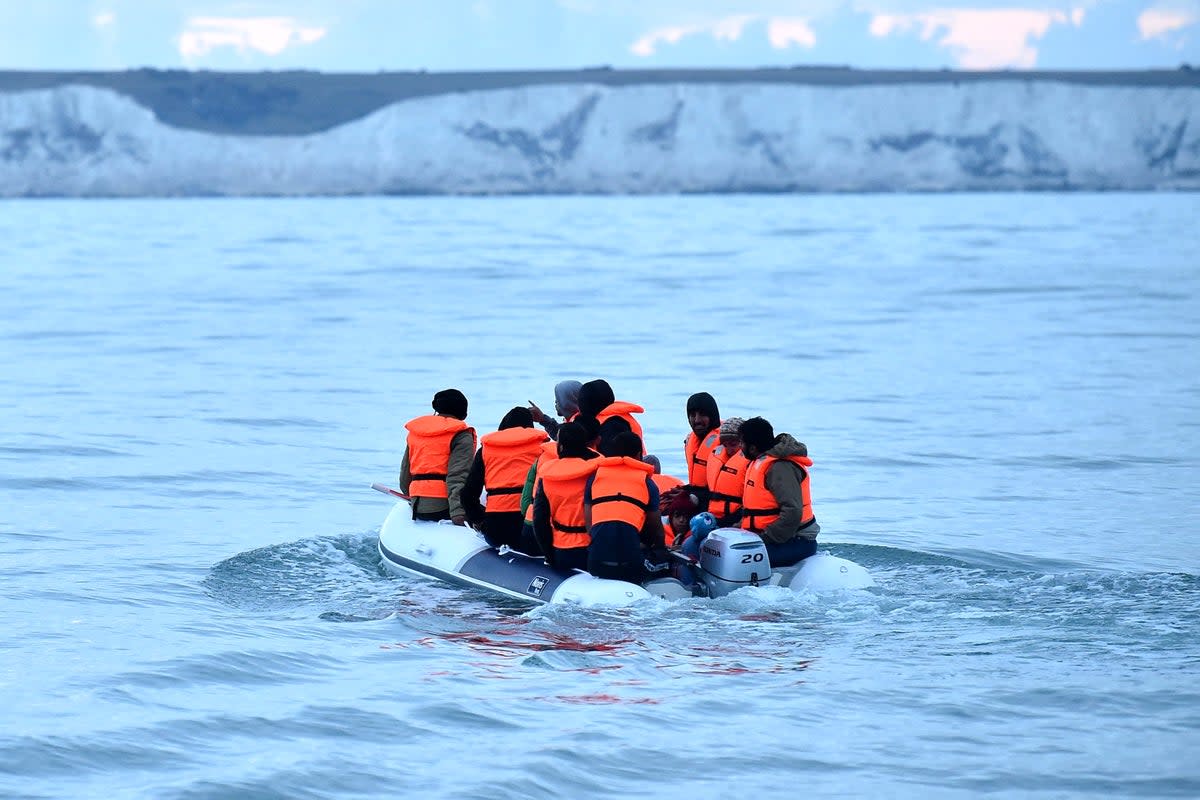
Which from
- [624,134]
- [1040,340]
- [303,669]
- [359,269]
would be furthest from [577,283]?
[624,134]

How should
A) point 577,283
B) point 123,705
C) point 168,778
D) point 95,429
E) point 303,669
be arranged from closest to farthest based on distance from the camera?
1. point 168,778
2. point 123,705
3. point 303,669
4. point 95,429
5. point 577,283

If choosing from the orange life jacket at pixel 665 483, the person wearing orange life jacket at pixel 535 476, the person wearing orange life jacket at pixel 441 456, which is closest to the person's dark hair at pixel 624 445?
the person wearing orange life jacket at pixel 535 476

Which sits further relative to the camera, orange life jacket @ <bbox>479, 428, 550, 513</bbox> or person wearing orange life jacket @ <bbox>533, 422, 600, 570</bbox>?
orange life jacket @ <bbox>479, 428, 550, 513</bbox>

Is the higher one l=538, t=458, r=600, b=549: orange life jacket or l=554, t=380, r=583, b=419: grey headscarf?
l=554, t=380, r=583, b=419: grey headscarf

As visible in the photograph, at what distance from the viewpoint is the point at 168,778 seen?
24.6 feet

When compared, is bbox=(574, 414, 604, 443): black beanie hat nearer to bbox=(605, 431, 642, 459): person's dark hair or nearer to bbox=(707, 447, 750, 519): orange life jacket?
bbox=(605, 431, 642, 459): person's dark hair

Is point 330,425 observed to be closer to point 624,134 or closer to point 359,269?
point 359,269

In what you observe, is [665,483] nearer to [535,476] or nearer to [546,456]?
[535,476]

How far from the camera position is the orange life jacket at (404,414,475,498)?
11406 millimetres

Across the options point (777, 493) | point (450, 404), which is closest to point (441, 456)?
point (450, 404)

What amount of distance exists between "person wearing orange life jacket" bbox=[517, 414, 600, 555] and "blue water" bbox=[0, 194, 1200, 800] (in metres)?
0.46

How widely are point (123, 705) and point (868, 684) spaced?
3.98 metres

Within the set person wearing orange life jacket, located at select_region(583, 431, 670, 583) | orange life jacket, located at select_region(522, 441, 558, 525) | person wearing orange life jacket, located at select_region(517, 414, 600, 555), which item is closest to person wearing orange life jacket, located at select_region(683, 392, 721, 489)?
person wearing orange life jacket, located at select_region(517, 414, 600, 555)

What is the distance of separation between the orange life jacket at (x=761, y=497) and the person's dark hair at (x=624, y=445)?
2.93 ft
